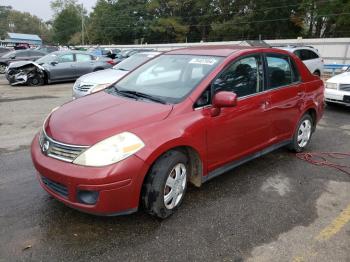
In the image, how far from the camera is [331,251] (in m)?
3.13

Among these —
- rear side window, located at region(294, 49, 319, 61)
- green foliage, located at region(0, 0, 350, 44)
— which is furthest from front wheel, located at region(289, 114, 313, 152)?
green foliage, located at region(0, 0, 350, 44)

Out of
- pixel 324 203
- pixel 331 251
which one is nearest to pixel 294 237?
pixel 331 251

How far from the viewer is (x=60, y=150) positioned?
3.21 metres

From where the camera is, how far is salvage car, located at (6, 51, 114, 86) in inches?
573

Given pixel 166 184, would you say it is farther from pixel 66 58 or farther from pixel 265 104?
pixel 66 58

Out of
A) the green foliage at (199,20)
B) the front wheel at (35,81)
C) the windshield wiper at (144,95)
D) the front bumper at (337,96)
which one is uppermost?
the green foliage at (199,20)

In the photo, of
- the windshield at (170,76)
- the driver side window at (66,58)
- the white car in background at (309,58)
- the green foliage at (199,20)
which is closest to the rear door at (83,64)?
the driver side window at (66,58)

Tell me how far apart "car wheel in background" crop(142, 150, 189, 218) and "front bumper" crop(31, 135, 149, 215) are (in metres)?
0.12

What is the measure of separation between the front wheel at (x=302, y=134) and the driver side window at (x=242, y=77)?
138cm

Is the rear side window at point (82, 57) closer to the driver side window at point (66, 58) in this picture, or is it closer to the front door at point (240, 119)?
the driver side window at point (66, 58)

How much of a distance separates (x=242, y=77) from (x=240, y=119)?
0.55 metres

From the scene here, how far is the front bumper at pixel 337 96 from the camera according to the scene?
884 cm

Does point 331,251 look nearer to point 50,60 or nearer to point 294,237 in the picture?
point 294,237

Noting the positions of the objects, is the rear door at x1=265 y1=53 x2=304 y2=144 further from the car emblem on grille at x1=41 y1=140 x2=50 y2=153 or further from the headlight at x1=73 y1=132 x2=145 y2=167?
the car emblem on grille at x1=41 y1=140 x2=50 y2=153
